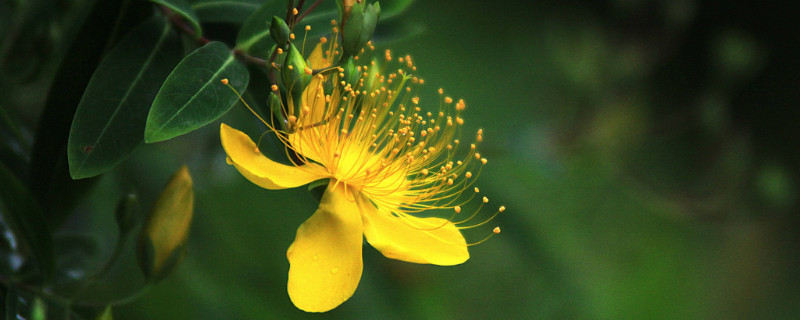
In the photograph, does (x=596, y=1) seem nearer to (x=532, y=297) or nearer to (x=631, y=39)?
(x=631, y=39)

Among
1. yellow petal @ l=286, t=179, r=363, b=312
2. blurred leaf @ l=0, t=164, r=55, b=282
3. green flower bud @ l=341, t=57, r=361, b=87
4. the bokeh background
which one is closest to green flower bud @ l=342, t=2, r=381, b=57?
green flower bud @ l=341, t=57, r=361, b=87

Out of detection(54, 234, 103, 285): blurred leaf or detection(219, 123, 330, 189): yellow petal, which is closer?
detection(219, 123, 330, 189): yellow petal

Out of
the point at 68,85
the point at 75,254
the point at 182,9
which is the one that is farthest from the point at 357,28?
the point at 75,254

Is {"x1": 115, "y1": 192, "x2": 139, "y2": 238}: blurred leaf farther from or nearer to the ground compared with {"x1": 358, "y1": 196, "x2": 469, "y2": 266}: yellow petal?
nearer to the ground

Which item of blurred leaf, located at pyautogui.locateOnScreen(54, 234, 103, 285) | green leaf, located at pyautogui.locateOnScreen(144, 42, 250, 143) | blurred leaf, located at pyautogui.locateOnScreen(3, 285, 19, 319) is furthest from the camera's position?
blurred leaf, located at pyautogui.locateOnScreen(54, 234, 103, 285)

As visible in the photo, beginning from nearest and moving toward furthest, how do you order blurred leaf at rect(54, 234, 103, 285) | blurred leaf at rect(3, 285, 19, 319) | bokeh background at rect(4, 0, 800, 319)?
blurred leaf at rect(3, 285, 19, 319)
blurred leaf at rect(54, 234, 103, 285)
bokeh background at rect(4, 0, 800, 319)

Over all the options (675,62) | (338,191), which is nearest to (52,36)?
(338,191)

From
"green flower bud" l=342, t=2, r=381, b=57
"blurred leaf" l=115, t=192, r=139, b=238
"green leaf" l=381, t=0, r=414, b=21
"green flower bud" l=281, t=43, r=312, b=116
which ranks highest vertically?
"green leaf" l=381, t=0, r=414, b=21

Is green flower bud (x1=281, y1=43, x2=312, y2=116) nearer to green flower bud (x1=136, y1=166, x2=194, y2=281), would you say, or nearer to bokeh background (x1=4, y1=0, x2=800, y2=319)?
green flower bud (x1=136, y1=166, x2=194, y2=281)
